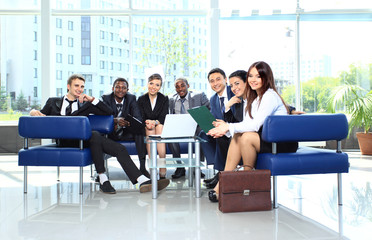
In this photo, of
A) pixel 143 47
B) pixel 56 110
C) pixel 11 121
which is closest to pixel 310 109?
pixel 143 47

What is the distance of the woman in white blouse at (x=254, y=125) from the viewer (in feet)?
11.0

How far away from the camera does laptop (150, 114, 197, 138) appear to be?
12.8 feet

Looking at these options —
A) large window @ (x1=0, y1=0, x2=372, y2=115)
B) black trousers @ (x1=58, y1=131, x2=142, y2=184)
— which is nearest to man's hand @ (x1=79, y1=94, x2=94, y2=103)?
black trousers @ (x1=58, y1=131, x2=142, y2=184)

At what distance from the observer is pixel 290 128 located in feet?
10.7

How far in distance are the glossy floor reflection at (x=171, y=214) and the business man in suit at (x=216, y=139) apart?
31 centimetres

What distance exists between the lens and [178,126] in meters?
3.95

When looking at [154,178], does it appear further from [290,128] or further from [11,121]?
[11,121]

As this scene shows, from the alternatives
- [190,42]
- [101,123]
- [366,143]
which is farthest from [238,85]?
[190,42]

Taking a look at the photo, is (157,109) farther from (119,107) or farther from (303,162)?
(303,162)

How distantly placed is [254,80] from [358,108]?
486cm

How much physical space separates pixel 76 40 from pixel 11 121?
2190 mm

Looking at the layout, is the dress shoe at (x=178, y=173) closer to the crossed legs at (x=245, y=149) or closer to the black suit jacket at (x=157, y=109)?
the black suit jacket at (x=157, y=109)

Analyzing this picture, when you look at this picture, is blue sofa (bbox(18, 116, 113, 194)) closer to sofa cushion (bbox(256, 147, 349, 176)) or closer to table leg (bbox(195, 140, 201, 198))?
table leg (bbox(195, 140, 201, 198))

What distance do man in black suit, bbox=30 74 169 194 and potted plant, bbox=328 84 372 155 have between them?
16.2ft
